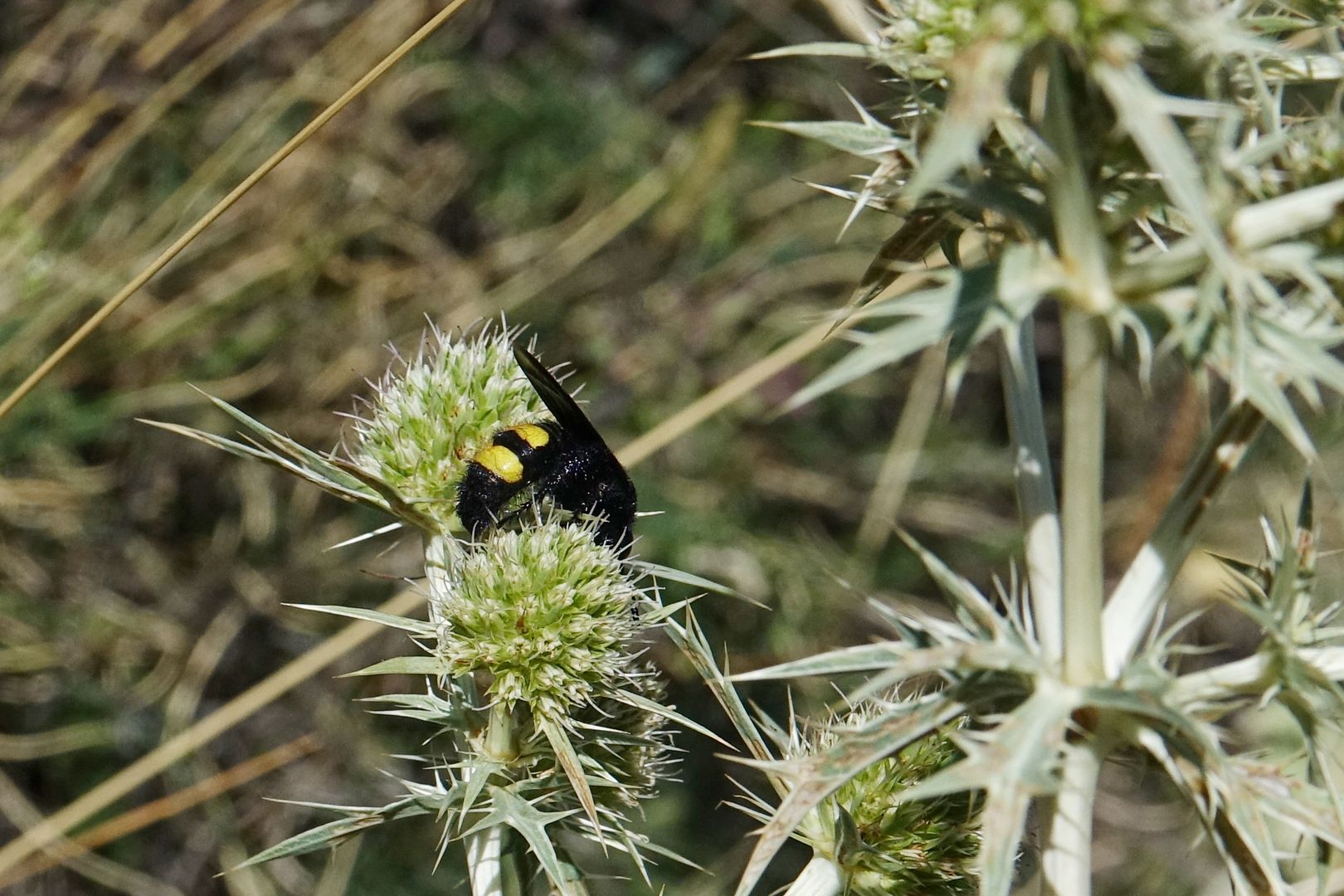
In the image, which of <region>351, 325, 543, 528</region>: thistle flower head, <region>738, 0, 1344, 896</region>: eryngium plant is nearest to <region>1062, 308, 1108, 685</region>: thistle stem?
<region>738, 0, 1344, 896</region>: eryngium plant

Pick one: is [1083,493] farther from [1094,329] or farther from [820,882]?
[820,882]

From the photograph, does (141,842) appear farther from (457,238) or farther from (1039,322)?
(1039,322)

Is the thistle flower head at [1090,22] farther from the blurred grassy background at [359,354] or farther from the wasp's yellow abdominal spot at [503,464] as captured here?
the blurred grassy background at [359,354]

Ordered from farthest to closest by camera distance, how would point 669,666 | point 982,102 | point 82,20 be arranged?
point 82,20 → point 669,666 → point 982,102

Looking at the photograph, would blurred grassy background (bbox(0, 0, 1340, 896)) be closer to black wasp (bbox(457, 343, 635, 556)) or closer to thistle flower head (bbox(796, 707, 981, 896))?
black wasp (bbox(457, 343, 635, 556))

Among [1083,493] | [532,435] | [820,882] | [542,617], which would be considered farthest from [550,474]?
[1083,493]

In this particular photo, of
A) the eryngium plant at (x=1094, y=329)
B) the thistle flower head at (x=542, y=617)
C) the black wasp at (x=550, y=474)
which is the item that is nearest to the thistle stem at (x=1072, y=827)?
the eryngium plant at (x=1094, y=329)

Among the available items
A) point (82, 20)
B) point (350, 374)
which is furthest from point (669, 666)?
point (82, 20)
